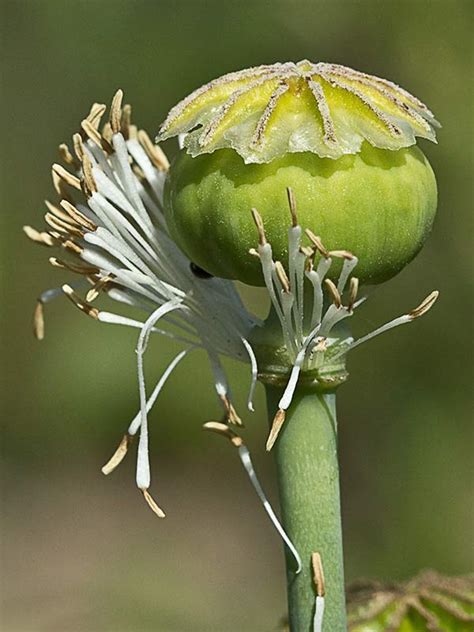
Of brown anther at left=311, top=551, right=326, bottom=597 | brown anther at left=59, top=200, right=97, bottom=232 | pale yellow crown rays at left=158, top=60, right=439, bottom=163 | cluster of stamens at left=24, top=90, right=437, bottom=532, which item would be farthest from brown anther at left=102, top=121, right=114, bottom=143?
brown anther at left=311, top=551, right=326, bottom=597

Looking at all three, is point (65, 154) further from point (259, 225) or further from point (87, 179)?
point (259, 225)

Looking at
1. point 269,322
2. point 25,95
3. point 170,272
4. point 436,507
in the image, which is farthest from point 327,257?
point 25,95

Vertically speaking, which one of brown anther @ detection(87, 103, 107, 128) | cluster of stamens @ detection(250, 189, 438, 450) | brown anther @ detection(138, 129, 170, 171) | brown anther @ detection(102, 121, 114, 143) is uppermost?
brown anther @ detection(87, 103, 107, 128)

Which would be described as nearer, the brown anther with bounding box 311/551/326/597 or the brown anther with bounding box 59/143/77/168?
the brown anther with bounding box 311/551/326/597

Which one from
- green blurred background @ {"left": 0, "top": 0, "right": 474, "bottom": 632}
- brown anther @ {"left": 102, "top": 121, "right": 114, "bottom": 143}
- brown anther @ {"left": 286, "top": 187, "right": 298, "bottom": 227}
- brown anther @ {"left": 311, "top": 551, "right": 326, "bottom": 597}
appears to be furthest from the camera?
green blurred background @ {"left": 0, "top": 0, "right": 474, "bottom": 632}

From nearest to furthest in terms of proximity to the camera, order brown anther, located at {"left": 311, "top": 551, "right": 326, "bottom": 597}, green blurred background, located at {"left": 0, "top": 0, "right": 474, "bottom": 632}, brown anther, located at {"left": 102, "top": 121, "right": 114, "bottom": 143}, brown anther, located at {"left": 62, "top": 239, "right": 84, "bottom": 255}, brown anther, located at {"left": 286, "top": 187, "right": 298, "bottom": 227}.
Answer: brown anther, located at {"left": 286, "top": 187, "right": 298, "bottom": 227} → brown anther, located at {"left": 311, "top": 551, "right": 326, "bottom": 597} → brown anther, located at {"left": 62, "top": 239, "right": 84, "bottom": 255} → brown anther, located at {"left": 102, "top": 121, "right": 114, "bottom": 143} → green blurred background, located at {"left": 0, "top": 0, "right": 474, "bottom": 632}

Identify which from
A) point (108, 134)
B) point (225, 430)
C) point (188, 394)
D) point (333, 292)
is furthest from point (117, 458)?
point (188, 394)

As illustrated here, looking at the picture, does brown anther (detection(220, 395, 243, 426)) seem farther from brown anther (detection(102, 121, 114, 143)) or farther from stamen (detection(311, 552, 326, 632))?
brown anther (detection(102, 121, 114, 143))

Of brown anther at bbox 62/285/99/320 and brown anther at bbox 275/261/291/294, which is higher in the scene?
brown anther at bbox 62/285/99/320
